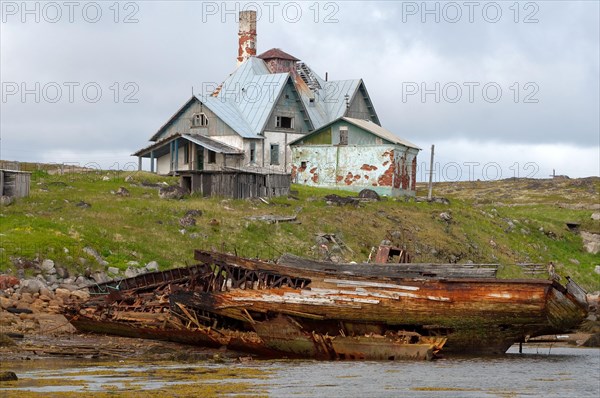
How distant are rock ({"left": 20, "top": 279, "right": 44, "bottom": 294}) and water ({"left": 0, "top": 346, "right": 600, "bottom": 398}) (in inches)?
366

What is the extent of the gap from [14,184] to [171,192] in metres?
8.56

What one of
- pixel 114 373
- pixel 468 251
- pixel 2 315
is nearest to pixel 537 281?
pixel 114 373

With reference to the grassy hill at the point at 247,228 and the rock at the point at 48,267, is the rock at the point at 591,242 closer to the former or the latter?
the grassy hill at the point at 247,228

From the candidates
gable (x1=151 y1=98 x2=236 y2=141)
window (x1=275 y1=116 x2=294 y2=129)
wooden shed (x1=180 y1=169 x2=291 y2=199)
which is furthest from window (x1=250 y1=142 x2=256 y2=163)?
wooden shed (x1=180 y1=169 x2=291 y2=199)

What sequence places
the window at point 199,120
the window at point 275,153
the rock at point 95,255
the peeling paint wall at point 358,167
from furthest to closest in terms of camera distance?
the window at point 275,153, the window at point 199,120, the peeling paint wall at point 358,167, the rock at point 95,255

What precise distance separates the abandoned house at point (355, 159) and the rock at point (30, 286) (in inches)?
1314

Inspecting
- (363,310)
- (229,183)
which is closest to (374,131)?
(229,183)

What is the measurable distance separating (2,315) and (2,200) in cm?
1513

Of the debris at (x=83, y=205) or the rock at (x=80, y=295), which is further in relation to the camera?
the debris at (x=83, y=205)

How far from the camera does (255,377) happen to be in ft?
90.2

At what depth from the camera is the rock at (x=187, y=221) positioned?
4904cm

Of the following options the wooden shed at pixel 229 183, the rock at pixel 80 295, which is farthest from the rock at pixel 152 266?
the wooden shed at pixel 229 183

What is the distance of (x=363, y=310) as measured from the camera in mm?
31797

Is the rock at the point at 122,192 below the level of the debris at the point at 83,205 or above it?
above
